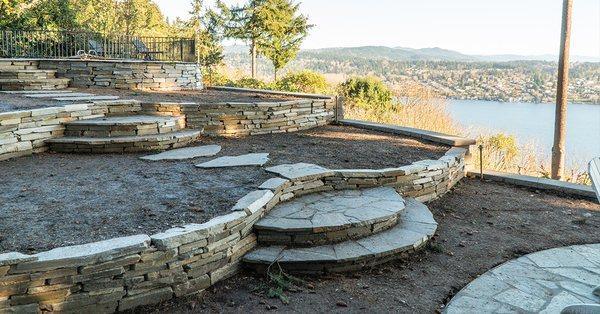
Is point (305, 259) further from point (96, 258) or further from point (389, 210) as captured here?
point (96, 258)

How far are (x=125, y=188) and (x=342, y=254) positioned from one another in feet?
6.35

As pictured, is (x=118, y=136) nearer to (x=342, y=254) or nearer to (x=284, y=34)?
(x=342, y=254)

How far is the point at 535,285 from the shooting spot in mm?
3006

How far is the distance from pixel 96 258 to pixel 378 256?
1844mm

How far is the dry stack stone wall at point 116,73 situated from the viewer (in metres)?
9.50

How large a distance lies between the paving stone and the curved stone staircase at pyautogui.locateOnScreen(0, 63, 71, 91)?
6547mm

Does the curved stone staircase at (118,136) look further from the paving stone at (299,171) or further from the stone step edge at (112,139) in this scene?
the paving stone at (299,171)

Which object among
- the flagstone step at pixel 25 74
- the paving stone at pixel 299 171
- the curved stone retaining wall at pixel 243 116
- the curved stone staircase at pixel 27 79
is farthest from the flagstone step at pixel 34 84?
the paving stone at pixel 299 171

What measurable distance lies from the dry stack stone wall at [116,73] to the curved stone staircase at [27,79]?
0.75 ft

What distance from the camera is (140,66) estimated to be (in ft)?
32.4

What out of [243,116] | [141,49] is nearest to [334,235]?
[243,116]

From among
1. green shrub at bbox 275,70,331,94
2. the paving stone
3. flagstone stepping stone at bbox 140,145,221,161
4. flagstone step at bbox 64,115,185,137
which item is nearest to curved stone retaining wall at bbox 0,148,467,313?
the paving stone

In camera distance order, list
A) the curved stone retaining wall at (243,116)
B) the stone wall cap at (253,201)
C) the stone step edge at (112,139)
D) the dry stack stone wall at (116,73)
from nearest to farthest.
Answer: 1. the stone wall cap at (253,201)
2. the stone step edge at (112,139)
3. the curved stone retaining wall at (243,116)
4. the dry stack stone wall at (116,73)

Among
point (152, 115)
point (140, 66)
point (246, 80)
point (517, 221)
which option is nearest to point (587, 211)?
point (517, 221)
